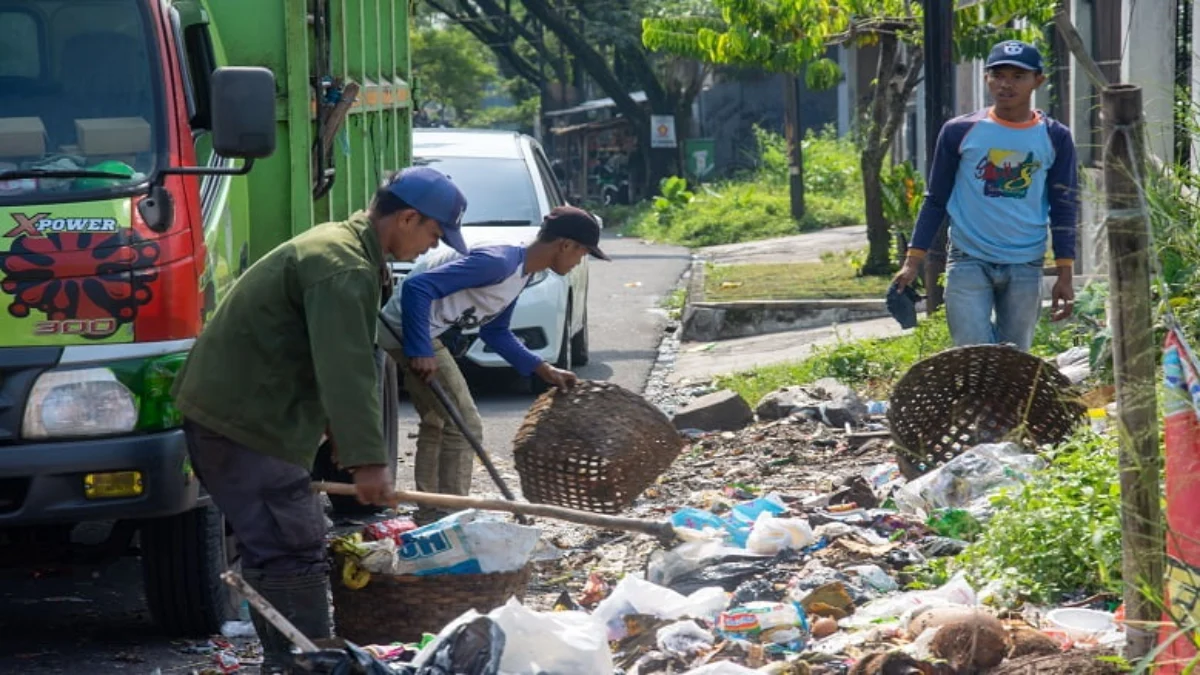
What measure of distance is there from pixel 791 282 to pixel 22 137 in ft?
40.0

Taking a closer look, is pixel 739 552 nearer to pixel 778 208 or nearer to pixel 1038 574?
pixel 1038 574

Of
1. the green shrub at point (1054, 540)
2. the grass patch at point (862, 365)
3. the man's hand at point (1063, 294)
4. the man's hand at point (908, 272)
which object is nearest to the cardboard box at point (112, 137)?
the green shrub at point (1054, 540)

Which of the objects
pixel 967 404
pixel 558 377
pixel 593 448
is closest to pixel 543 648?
pixel 593 448

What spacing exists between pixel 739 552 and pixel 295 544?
1.60 metres

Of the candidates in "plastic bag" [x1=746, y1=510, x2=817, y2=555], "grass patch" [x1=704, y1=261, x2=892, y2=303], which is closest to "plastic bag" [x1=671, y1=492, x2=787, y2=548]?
"plastic bag" [x1=746, y1=510, x2=817, y2=555]

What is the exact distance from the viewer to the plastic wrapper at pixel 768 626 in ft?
16.8

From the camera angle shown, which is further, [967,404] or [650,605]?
[967,404]

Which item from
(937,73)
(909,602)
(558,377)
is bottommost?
(909,602)

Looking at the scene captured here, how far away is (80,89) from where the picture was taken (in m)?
6.01

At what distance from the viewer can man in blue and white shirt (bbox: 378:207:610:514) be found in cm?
687

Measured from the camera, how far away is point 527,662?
4.45 meters

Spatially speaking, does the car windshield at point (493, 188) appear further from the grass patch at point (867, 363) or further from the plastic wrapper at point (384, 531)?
the plastic wrapper at point (384, 531)

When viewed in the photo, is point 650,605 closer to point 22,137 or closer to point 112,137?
point 112,137

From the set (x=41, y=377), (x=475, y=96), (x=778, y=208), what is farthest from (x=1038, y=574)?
(x=475, y=96)
